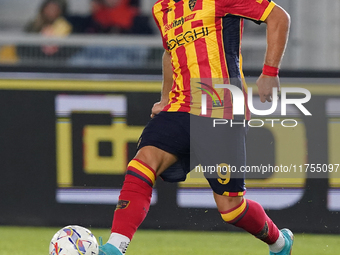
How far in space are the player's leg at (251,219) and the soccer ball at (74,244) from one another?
0.80 m

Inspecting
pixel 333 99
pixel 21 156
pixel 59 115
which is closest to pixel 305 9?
pixel 333 99

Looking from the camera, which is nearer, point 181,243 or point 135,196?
point 135,196

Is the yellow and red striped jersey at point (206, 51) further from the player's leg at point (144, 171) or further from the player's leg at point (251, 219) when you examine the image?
the player's leg at point (251, 219)

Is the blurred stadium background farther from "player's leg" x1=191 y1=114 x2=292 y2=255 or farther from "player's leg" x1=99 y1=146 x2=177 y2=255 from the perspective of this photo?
"player's leg" x1=99 y1=146 x2=177 y2=255

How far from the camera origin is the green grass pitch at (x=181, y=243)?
4.60m

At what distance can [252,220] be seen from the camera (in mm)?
3717

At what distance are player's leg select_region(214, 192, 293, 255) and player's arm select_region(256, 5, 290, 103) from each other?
2.05 ft

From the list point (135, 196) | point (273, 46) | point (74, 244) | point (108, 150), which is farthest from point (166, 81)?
point (108, 150)

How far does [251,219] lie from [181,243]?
1375 millimetres

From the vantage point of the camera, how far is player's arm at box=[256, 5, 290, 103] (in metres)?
3.43

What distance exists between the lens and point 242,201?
3678 millimetres

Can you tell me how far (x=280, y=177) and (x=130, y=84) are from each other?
1.51 metres

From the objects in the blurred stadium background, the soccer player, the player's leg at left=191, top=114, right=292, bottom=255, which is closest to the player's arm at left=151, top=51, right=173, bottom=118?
the soccer player

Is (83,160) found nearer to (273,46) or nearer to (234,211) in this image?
(234,211)
